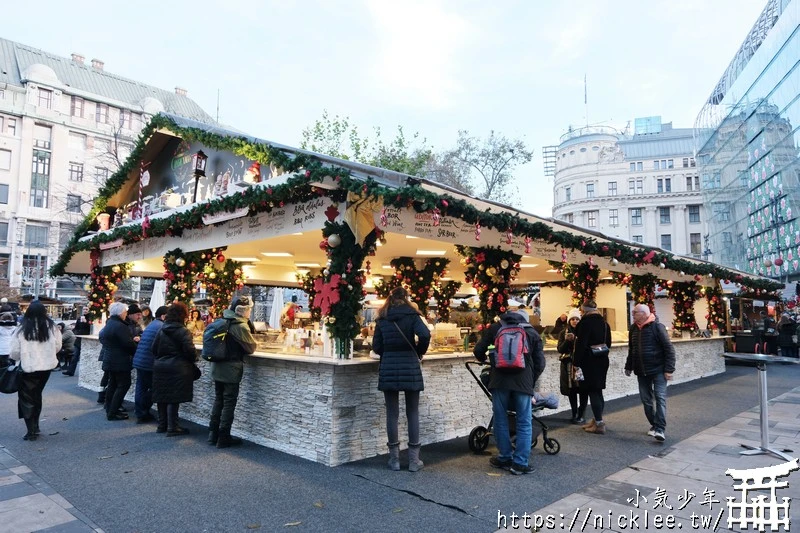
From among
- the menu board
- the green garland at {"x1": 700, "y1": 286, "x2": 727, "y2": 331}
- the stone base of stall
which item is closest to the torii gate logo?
the stone base of stall

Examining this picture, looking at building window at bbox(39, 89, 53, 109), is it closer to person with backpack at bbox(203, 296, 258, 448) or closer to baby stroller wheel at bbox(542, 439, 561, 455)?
person with backpack at bbox(203, 296, 258, 448)

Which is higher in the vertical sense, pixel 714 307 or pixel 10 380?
pixel 714 307

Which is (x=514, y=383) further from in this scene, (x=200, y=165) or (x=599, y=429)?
(x=200, y=165)

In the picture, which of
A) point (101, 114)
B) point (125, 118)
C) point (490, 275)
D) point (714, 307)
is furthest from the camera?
point (125, 118)

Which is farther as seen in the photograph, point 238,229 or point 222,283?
point 222,283

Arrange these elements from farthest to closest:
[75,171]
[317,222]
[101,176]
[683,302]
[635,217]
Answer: [635,217], [75,171], [101,176], [683,302], [317,222]

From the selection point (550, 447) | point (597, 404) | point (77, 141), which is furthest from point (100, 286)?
point (77, 141)

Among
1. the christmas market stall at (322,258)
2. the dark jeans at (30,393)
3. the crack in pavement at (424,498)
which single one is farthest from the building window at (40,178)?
the crack in pavement at (424,498)

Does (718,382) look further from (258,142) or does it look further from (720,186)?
(720,186)

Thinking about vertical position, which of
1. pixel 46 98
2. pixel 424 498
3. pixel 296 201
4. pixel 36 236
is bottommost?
pixel 424 498

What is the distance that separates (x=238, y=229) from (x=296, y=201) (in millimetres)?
1695

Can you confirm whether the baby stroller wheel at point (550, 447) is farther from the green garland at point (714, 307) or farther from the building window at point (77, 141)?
the building window at point (77, 141)

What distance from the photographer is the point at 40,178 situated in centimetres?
3997

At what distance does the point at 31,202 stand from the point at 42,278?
6401mm
